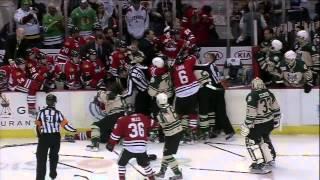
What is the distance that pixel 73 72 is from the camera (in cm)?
1270

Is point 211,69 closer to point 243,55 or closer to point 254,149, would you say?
point 243,55

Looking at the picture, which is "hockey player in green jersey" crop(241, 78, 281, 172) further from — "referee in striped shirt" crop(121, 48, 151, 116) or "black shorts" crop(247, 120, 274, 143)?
"referee in striped shirt" crop(121, 48, 151, 116)

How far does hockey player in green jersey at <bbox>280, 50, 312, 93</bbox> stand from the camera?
12109mm

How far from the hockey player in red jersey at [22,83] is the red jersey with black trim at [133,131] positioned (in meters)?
3.29

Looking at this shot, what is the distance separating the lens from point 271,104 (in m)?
10.4

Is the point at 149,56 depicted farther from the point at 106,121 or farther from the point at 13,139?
the point at 13,139

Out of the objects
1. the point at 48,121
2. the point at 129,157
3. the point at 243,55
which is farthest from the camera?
the point at 243,55

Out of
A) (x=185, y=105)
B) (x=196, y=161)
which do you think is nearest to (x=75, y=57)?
(x=185, y=105)

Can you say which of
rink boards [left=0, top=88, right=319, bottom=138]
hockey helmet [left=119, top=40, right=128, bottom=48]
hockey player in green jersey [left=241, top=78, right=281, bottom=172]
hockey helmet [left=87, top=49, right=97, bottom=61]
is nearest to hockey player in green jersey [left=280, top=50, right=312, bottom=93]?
rink boards [left=0, top=88, right=319, bottom=138]

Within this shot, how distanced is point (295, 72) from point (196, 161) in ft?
7.73

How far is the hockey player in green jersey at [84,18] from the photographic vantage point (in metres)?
13.4

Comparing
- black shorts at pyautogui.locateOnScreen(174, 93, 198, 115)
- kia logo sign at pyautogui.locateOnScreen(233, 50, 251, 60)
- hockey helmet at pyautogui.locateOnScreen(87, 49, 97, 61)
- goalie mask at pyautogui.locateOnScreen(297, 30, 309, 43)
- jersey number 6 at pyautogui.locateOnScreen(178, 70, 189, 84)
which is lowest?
black shorts at pyautogui.locateOnScreen(174, 93, 198, 115)

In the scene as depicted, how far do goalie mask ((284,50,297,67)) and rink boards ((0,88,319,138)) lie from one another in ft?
2.09

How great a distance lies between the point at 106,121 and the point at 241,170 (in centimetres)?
236
